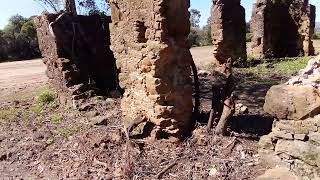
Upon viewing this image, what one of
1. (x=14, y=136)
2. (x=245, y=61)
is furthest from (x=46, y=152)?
(x=245, y=61)

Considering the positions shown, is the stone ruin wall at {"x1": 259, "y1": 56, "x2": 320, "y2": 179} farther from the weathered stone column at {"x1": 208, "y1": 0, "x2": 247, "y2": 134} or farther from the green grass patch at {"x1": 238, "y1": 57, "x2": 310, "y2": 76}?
the weathered stone column at {"x1": 208, "y1": 0, "x2": 247, "y2": 134}

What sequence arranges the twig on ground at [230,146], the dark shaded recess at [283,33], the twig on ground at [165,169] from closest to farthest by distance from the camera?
the twig on ground at [165,169] → the twig on ground at [230,146] → the dark shaded recess at [283,33]

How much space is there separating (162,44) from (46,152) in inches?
120

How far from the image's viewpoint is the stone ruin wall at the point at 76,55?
33.7ft

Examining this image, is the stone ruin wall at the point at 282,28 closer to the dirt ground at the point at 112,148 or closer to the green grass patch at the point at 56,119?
the dirt ground at the point at 112,148

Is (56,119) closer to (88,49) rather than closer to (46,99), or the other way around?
(46,99)

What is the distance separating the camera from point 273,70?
44.8 ft

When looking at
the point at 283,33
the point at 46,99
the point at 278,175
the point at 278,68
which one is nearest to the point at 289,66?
the point at 278,68

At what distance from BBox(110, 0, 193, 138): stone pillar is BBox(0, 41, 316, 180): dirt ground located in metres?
0.37

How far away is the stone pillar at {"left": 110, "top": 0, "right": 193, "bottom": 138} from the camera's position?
604cm

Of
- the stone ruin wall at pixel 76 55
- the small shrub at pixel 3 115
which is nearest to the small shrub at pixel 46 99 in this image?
the stone ruin wall at pixel 76 55

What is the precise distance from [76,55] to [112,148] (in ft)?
16.4

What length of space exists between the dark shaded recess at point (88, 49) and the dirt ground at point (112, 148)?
1.30m

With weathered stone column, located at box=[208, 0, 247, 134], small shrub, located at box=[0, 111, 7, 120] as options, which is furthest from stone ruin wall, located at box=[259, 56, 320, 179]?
weathered stone column, located at box=[208, 0, 247, 134]
